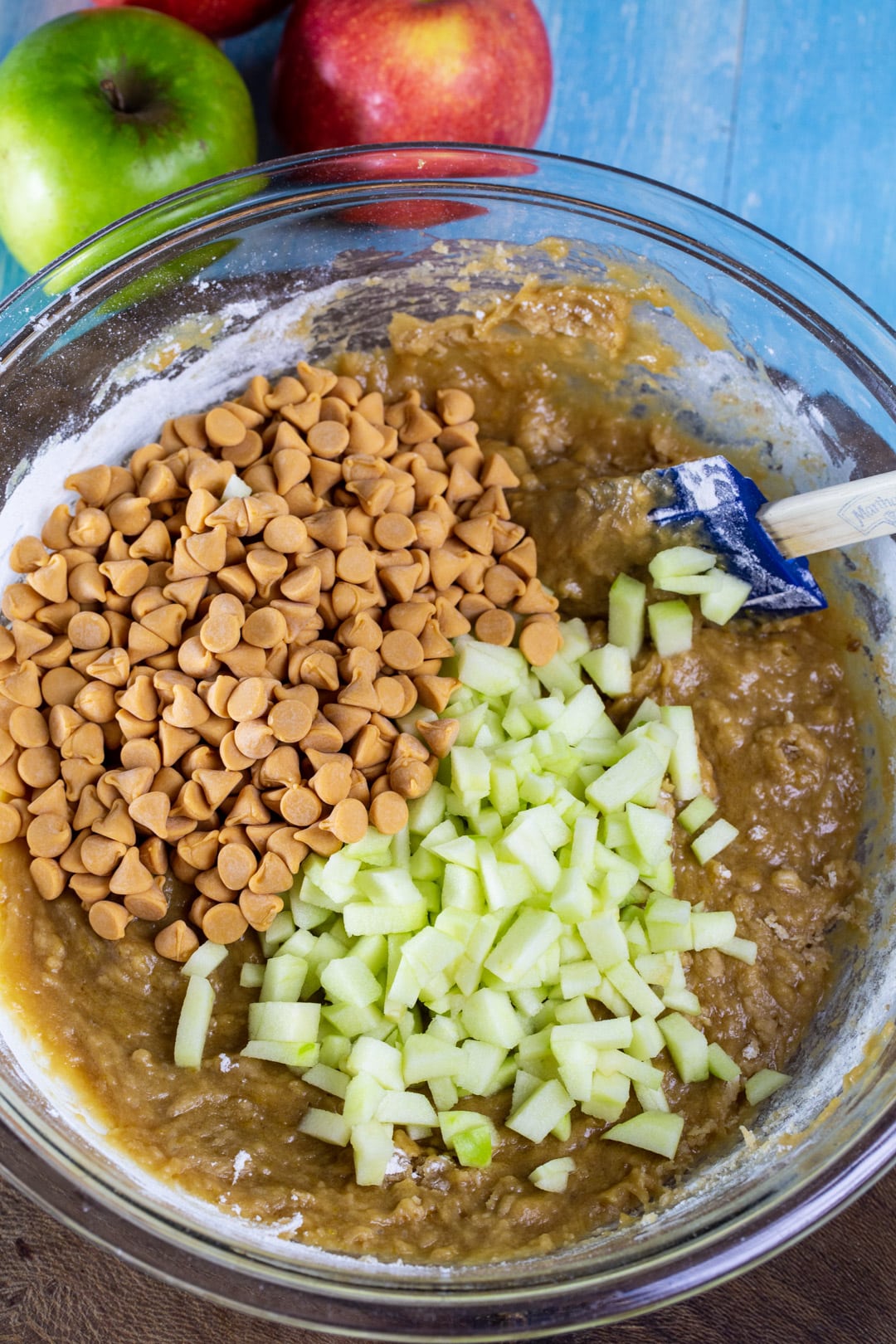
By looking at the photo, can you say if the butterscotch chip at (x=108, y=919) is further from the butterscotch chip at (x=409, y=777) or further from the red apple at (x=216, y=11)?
the red apple at (x=216, y=11)

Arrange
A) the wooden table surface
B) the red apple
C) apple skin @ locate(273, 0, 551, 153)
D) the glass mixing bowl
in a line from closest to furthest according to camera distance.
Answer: the glass mixing bowl, apple skin @ locate(273, 0, 551, 153), the red apple, the wooden table surface

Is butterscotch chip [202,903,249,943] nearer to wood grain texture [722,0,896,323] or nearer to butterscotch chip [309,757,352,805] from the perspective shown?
butterscotch chip [309,757,352,805]

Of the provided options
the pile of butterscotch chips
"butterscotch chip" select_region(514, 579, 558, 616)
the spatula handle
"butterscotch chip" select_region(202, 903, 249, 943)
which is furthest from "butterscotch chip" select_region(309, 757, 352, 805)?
the spatula handle

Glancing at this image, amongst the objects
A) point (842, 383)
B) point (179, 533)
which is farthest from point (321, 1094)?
point (842, 383)

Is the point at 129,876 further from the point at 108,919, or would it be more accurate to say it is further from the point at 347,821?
the point at 347,821

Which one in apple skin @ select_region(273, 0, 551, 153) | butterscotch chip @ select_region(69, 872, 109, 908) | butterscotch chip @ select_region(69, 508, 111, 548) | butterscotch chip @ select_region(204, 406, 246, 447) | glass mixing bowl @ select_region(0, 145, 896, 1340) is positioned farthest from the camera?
apple skin @ select_region(273, 0, 551, 153)

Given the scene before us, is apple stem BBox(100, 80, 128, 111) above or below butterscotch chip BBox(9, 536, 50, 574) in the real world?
above

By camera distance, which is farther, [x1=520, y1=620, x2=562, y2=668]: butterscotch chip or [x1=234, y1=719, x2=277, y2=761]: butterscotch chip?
[x1=520, y1=620, x2=562, y2=668]: butterscotch chip
